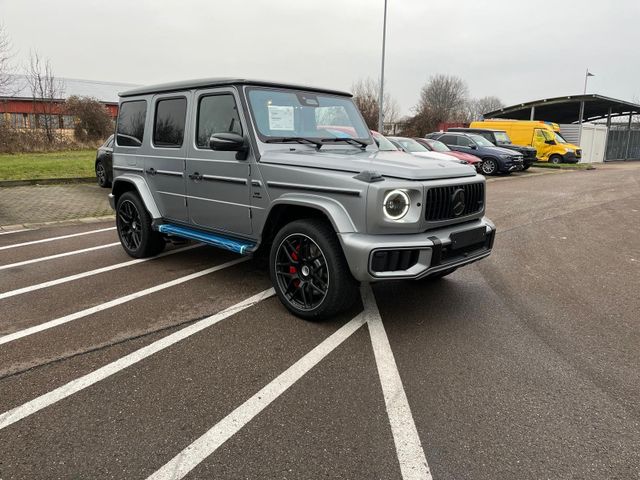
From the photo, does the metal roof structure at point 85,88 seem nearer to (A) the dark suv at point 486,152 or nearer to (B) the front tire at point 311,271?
(A) the dark suv at point 486,152

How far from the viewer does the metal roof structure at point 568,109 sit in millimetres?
33312

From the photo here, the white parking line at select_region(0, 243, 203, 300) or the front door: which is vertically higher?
the front door

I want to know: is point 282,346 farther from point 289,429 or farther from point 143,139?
point 143,139

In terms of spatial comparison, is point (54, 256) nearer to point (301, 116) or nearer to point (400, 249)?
point (301, 116)

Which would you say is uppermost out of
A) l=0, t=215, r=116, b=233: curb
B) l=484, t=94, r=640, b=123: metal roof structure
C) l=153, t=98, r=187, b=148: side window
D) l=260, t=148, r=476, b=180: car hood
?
l=484, t=94, r=640, b=123: metal roof structure

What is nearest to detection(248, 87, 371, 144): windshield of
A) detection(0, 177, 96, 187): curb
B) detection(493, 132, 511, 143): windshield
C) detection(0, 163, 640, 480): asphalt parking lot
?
detection(0, 163, 640, 480): asphalt parking lot

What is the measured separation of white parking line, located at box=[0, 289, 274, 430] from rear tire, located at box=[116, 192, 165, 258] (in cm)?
199

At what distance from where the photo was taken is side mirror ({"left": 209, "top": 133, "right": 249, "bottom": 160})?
13.5ft

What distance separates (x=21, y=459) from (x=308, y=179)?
2.59 metres

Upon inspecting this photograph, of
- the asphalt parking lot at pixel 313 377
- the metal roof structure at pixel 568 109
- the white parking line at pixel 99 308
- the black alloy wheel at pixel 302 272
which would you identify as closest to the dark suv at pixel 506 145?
the metal roof structure at pixel 568 109

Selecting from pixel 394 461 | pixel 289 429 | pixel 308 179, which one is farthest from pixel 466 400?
pixel 308 179

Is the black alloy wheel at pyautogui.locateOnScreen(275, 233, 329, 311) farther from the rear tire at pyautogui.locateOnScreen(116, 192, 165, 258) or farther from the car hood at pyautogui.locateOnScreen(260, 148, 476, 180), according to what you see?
the rear tire at pyautogui.locateOnScreen(116, 192, 165, 258)

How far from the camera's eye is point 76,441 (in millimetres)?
2500

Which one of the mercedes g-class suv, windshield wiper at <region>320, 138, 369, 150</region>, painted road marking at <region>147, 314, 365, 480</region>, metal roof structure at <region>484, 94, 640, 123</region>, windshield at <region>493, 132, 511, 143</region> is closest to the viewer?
painted road marking at <region>147, 314, 365, 480</region>
